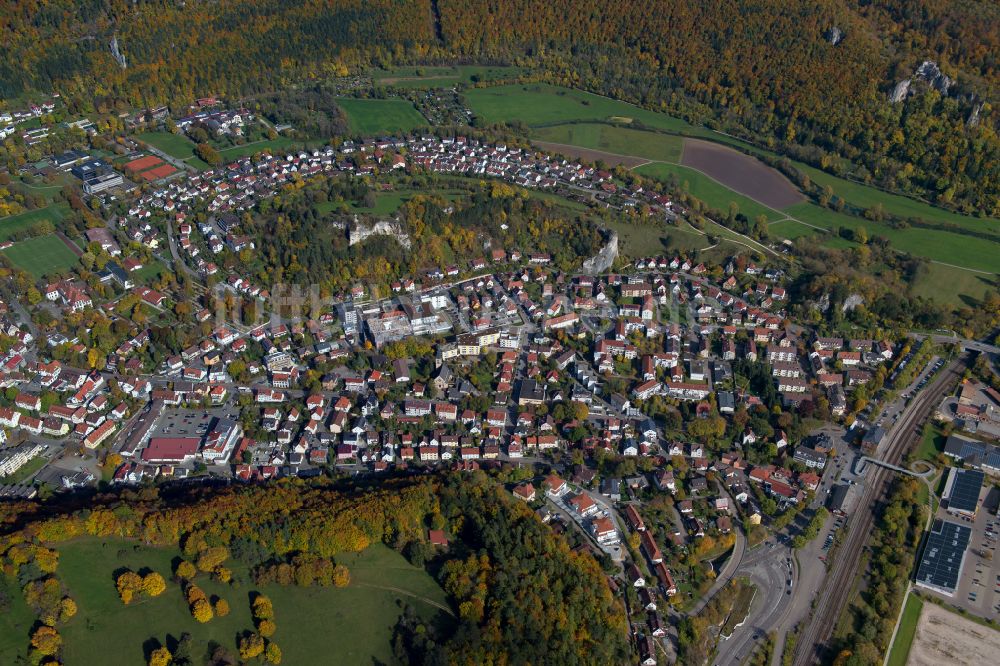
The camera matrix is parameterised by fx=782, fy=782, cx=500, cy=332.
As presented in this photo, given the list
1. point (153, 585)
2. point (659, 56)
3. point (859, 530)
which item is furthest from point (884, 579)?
point (659, 56)

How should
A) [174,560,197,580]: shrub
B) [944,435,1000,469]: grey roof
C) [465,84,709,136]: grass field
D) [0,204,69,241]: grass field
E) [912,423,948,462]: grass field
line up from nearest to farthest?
[174,560,197,580]: shrub → [944,435,1000,469]: grey roof → [912,423,948,462]: grass field → [0,204,69,241]: grass field → [465,84,709,136]: grass field

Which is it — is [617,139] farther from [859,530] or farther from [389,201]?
[859,530]

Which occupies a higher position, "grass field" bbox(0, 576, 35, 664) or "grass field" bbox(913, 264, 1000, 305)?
"grass field" bbox(913, 264, 1000, 305)

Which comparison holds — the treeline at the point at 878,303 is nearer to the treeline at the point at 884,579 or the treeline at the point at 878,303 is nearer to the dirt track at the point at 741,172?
the dirt track at the point at 741,172

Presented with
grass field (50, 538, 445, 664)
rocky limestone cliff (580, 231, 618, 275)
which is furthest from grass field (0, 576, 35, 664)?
rocky limestone cliff (580, 231, 618, 275)

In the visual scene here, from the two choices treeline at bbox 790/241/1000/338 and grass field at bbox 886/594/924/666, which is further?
treeline at bbox 790/241/1000/338

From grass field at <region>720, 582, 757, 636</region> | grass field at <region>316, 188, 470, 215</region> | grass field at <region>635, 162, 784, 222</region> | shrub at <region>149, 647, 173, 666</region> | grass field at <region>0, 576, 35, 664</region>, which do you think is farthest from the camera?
grass field at <region>635, 162, 784, 222</region>

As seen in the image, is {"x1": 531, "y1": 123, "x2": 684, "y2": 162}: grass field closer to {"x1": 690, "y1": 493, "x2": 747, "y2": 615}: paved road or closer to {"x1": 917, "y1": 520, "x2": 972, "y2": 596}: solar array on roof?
{"x1": 690, "y1": 493, "x2": 747, "y2": 615}: paved road
